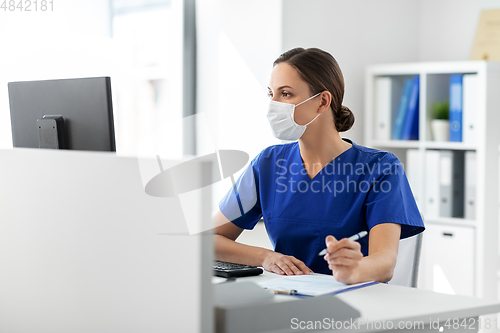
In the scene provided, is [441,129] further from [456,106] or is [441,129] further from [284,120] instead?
[284,120]

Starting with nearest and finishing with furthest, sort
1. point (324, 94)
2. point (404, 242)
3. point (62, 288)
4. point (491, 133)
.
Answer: point (62, 288), point (404, 242), point (324, 94), point (491, 133)

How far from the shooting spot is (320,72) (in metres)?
1.62

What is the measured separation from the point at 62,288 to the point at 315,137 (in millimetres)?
933

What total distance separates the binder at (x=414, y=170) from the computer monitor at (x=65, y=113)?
2.10 meters

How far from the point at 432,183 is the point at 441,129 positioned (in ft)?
0.95

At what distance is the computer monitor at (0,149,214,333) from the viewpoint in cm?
78

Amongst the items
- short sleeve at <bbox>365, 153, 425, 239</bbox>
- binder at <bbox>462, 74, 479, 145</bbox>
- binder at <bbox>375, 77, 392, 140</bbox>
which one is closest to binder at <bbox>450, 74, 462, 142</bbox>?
binder at <bbox>462, 74, 479, 145</bbox>

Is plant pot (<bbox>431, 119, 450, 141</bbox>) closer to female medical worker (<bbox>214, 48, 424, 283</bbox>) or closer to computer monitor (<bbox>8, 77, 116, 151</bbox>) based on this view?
female medical worker (<bbox>214, 48, 424, 283</bbox>)

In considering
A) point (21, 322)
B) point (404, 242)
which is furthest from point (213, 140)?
point (21, 322)

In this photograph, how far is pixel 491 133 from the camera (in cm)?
272

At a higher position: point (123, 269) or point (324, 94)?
point (324, 94)

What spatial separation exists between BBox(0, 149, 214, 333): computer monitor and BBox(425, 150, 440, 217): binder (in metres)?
2.33

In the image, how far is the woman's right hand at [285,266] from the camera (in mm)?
1308

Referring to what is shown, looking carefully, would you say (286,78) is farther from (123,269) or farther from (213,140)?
(213,140)
